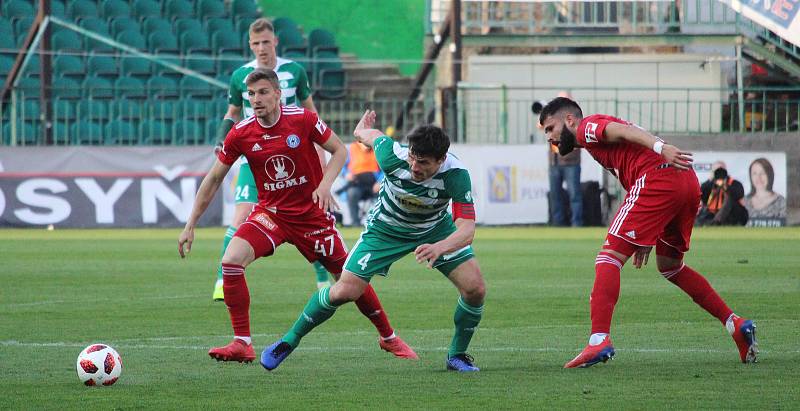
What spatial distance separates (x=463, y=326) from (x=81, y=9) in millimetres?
23893

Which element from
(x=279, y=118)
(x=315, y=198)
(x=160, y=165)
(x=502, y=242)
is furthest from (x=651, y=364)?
(x=160, y=165)

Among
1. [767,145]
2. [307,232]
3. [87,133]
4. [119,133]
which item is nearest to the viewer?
[307,232]

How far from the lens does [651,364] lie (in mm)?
7402

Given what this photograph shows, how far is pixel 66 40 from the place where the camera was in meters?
28.7

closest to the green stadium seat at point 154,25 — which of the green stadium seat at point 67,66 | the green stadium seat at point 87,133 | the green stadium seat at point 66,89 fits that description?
the green stadium seat at point 67,66

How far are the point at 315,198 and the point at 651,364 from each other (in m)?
2.26

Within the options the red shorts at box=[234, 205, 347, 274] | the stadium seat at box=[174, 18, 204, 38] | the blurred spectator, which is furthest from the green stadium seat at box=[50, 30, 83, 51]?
the red shorts at box=[234, 205, 347, 274]

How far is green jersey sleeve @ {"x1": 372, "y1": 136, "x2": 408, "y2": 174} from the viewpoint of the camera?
284 inches

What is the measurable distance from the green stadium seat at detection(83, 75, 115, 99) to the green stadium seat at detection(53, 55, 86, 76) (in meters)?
0.51

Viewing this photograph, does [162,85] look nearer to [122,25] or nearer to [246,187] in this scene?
[122,25]

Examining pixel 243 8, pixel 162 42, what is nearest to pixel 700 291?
pixel 162 42

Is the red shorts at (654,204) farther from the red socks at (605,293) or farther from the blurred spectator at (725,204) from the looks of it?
the blurred spectator at (725,204)

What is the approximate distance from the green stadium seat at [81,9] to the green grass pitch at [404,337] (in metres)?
14.3

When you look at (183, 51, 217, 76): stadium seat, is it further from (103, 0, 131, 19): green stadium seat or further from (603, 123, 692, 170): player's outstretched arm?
(603, 123, 692, 170): player's outstretched arm
